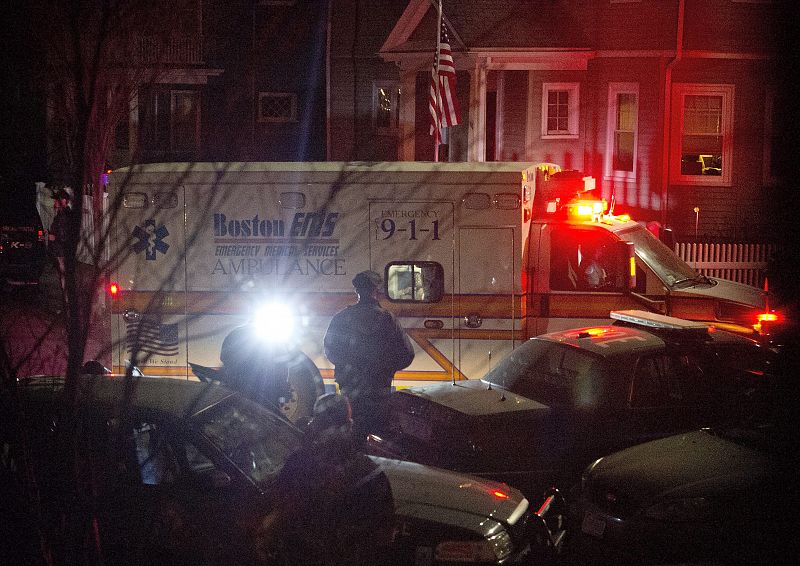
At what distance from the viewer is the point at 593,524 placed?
612 cm

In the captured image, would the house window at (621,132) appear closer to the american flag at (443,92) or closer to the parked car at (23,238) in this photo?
the american flag at (443,92)

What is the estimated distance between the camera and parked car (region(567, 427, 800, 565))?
5570mm

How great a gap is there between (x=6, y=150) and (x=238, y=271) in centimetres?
339

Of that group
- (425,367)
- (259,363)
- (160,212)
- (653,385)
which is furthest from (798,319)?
(160,212)

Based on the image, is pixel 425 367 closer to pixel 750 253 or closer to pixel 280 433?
pixel 280 433

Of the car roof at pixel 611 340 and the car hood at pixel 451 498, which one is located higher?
the car roof at pixel 611 340

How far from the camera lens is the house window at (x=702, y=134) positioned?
18.8 meters

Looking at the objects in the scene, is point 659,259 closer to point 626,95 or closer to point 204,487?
point 204,487

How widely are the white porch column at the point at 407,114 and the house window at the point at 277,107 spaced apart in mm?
4122

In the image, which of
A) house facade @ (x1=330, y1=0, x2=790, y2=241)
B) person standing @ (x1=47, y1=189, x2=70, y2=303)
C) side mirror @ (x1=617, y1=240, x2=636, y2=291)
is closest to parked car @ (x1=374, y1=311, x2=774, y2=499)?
side mirror @ (x1=617, y1=240, x2=636, y2=291)

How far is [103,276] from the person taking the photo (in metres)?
3.92

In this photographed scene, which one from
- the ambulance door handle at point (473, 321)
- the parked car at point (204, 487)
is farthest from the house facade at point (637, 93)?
the parked car at point (204, 487)

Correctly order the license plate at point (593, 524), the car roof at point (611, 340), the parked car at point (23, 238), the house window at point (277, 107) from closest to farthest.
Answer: the license plate at point (593, 524) < the car roof at point (611, 340) < the parked car at point (23, 238) < the house window at point (277, 107)

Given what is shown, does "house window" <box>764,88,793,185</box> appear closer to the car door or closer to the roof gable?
the roof gable
